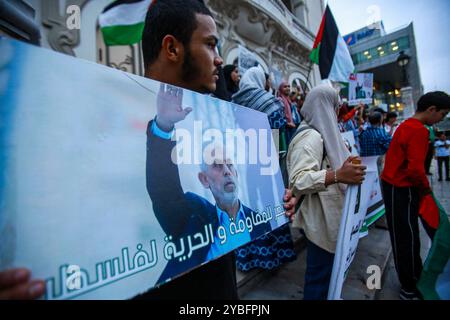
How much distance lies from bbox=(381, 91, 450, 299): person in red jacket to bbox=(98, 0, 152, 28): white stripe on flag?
3103 mm

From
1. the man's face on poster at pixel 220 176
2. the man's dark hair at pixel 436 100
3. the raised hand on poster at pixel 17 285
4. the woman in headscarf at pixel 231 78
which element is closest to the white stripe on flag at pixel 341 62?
the man's dark hair at pixel 436 100

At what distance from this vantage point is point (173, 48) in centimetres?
80

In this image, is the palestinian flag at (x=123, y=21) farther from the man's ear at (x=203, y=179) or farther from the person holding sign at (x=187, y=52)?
the man's ear at (x=203, y=179)

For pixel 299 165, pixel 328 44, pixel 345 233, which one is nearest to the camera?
pixel 345 233

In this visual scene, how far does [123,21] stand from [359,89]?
4.68 m

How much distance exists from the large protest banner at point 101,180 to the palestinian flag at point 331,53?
3.66 meters

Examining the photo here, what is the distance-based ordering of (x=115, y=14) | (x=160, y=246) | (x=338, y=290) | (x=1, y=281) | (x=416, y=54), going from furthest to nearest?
(x=416, y=54) < (x=115, y=14) < (x=338, y=290) < (x=160, y=246) < (x=1, y=281)

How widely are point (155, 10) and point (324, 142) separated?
1.16 meters

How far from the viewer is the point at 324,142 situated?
1.44m

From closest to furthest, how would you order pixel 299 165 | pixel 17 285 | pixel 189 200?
pixel 17 285 → pixel 189 200 → pixel 299 165

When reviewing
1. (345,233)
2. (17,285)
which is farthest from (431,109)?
(17,285)

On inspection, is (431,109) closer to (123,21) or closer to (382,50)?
(123,21)
